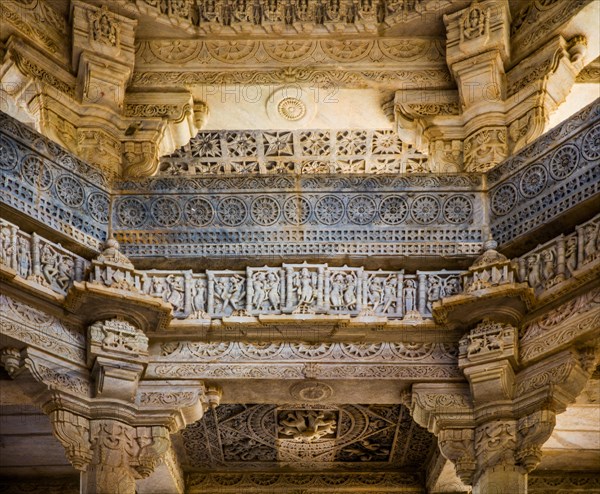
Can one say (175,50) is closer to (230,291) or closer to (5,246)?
(230,291)

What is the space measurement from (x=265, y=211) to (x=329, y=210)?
1.77 ft

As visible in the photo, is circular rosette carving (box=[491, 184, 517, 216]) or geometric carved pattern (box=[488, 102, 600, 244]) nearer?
geometric carved pattern (box=[488, 102, 600, 244])

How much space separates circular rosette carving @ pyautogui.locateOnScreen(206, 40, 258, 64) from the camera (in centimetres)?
1530

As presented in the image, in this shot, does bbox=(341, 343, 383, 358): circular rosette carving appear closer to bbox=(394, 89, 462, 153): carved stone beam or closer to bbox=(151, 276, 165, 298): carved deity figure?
bbox=(151, 276, 165, 298): carved deity figure

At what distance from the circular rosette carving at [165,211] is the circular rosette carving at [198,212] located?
0.08 metres

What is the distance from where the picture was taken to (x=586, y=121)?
12.7 m

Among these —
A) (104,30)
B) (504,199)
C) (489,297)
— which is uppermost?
(104,30)

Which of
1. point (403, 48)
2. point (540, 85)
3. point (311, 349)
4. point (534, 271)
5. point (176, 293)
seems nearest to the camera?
point (534, 271)

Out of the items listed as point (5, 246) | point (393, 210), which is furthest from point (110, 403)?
point (393, 210)

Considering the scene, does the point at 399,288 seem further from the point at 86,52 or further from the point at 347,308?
the point at 86,52

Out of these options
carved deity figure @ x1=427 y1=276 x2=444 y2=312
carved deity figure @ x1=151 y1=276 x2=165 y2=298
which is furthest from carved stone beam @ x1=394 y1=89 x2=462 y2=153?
carved deity figure @ x1=151 y1=276 x2=165 y2=298

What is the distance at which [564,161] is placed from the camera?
12.8 meters

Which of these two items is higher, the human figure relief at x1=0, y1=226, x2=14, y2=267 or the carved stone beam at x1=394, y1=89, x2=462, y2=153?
the carved stone beam at x1=394, y1=89, x2=462, y2=153

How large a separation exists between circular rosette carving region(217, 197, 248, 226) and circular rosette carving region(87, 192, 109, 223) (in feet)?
3.14
